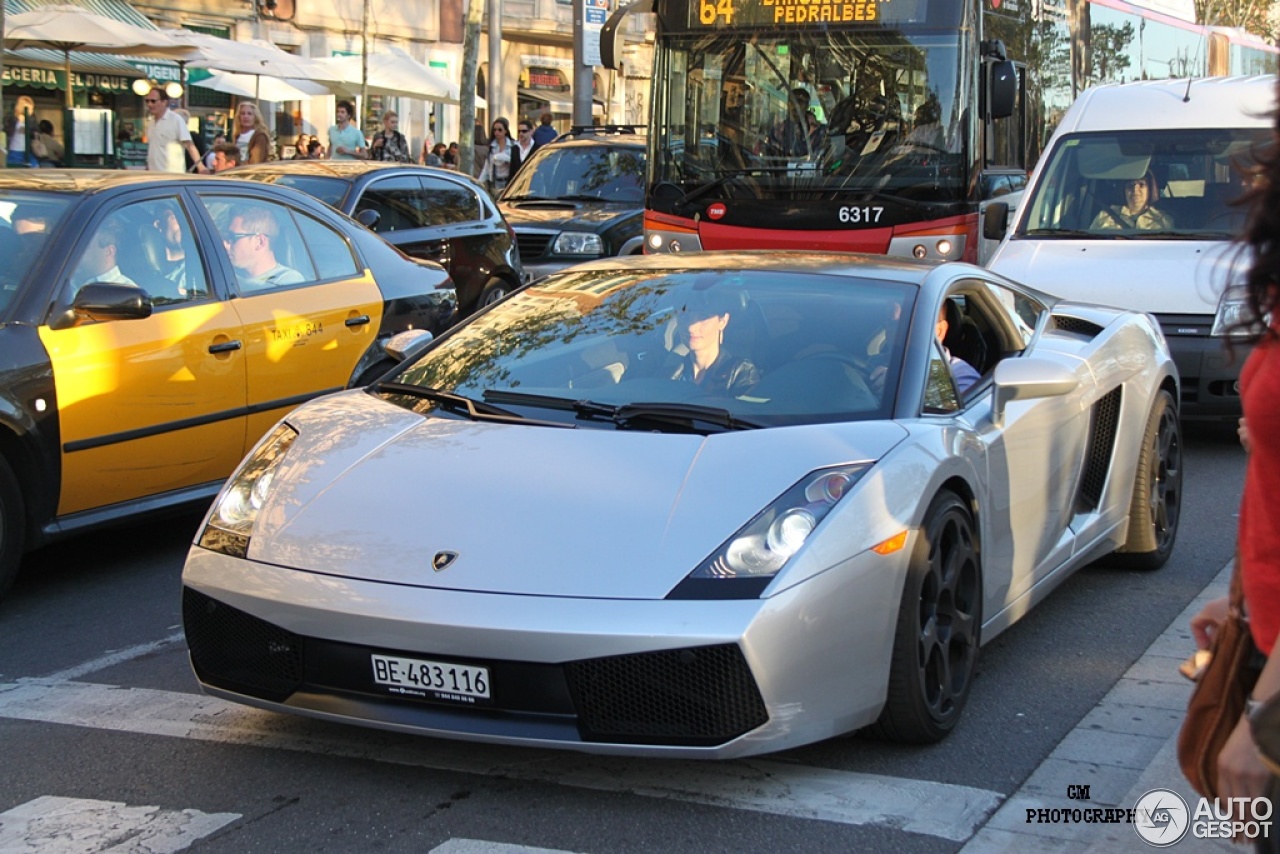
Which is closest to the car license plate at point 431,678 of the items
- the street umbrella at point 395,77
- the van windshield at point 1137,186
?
the van windshield at point 1137,186

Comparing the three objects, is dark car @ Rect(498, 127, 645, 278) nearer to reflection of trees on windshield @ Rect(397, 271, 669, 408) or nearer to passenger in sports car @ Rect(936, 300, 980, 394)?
reflection of trees on windshield @ Rect(397, 271, 669, 408)

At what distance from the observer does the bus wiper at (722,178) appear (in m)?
12.0

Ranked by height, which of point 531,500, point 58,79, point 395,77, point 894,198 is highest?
point 58,79

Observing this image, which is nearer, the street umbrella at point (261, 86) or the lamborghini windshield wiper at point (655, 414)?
the lamborghini windshield wiper at point (655, 414)

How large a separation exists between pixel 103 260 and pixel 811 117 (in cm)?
688

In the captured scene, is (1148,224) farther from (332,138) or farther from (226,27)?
(226,27)

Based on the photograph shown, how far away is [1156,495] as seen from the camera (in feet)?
20.5

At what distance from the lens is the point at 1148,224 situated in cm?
980

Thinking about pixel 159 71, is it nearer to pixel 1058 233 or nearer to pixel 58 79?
pixel 58 79

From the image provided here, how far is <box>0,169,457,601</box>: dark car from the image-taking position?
5.77 meters

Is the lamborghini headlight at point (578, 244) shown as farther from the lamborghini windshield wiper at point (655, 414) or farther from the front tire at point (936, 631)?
the front tire at point (936, 631)

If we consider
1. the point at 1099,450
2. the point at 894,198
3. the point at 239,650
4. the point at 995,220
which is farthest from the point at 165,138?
the point at 239,650

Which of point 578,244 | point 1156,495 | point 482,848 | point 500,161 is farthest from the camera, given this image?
point 500,161

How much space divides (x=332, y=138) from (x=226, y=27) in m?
14.1
